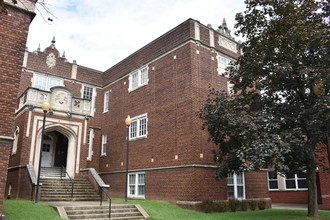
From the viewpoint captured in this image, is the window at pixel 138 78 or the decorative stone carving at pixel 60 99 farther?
the window at pixel 138 78

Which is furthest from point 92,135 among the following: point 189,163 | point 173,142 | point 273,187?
point 273,187

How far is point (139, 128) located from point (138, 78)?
12.1ft

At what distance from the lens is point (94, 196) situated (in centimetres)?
1681

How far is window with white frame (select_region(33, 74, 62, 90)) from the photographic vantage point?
23625 mm

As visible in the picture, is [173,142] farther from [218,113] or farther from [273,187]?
[273,187]

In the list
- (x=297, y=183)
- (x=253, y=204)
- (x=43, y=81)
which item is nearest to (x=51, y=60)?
(x=43, y=81)

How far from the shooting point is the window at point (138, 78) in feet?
71.1

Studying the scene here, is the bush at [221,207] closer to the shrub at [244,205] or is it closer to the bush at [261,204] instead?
the shrub at [244,205]

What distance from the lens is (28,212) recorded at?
1095 cm

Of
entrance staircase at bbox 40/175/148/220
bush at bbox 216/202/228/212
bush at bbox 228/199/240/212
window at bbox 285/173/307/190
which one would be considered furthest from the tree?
window at bbox 285/173/307/190

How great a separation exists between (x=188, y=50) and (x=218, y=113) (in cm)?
577

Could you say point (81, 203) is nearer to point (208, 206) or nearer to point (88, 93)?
point (208, 206)

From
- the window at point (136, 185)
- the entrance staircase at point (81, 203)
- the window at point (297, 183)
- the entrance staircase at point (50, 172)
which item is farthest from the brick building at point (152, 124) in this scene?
the window at point (297, 183)

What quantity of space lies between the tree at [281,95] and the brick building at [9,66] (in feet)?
26.5
